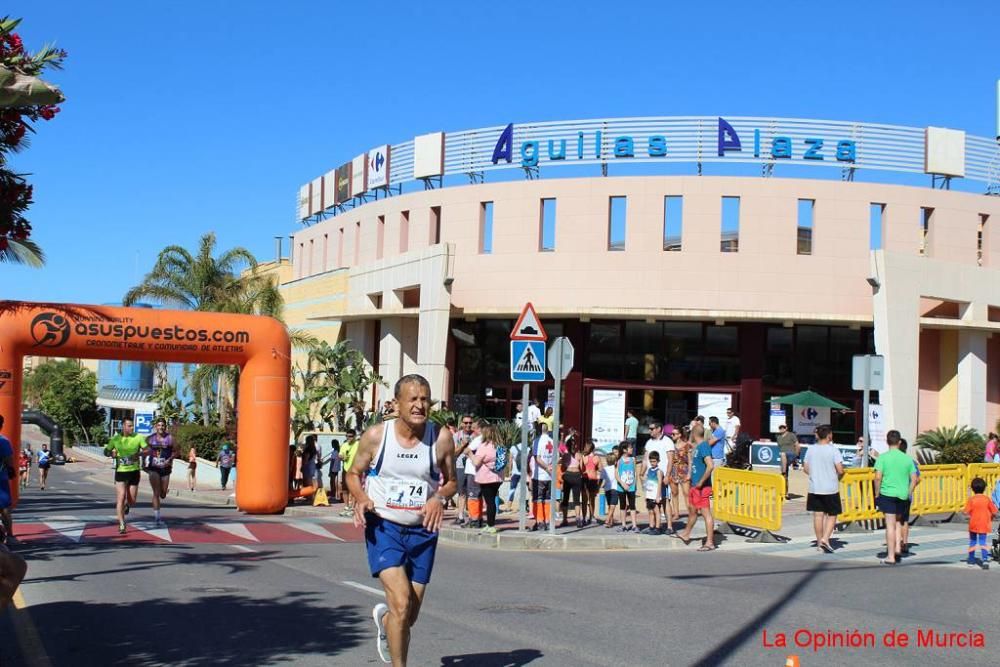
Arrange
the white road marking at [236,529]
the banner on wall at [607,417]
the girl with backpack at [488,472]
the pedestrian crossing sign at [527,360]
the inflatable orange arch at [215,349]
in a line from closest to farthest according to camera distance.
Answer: the pedestrian crossing sign at [527,360] → the white road marking at [236,529] → the girl with backpack at [488,472] → the inflatable orange arch at [215,349] → the banner on wall at [607,417]

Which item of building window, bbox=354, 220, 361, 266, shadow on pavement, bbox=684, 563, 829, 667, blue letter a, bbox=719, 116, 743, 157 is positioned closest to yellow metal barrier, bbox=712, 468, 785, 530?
shadow on pavement, bbox=684, 563, 829, 667

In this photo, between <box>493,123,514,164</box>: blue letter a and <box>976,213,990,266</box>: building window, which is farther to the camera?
<box>493,123,514,164</box>: blue letter a

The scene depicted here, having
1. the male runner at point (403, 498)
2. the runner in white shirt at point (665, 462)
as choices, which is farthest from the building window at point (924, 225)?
the male runner at point (403, 498)

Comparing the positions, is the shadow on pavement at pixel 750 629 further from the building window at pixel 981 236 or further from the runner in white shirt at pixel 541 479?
the building window at pixel 981 236

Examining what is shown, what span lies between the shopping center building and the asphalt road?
17.7 m

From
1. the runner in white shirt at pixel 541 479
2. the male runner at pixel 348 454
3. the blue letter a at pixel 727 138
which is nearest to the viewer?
the runner in white shirt at pixel 541 479

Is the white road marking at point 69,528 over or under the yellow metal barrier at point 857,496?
under

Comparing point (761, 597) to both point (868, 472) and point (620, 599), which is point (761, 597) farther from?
point (868, 472)

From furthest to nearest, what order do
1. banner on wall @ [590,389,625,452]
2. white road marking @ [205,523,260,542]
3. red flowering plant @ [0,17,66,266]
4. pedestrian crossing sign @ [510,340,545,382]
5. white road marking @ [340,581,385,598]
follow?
1. banner on wall @ [590,389,625,452]
2. white road marking @ [205,523,260,542]
3. pedestrian crossing sign @ [510,340,545,382]
4. white road marking @ [340,581,385,598]
5. red flowering plant @ [0,17,66,266]

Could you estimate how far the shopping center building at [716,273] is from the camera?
31.5 metres

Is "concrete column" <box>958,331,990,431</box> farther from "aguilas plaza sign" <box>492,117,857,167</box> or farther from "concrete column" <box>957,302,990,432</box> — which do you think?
"aguilas plaza sign" <box>492,117,857,167</box>

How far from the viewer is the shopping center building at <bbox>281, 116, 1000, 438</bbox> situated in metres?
31.5

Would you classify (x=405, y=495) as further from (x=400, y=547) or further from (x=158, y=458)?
(x=158, y=458)

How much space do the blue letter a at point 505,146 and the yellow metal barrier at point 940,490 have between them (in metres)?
19.3
